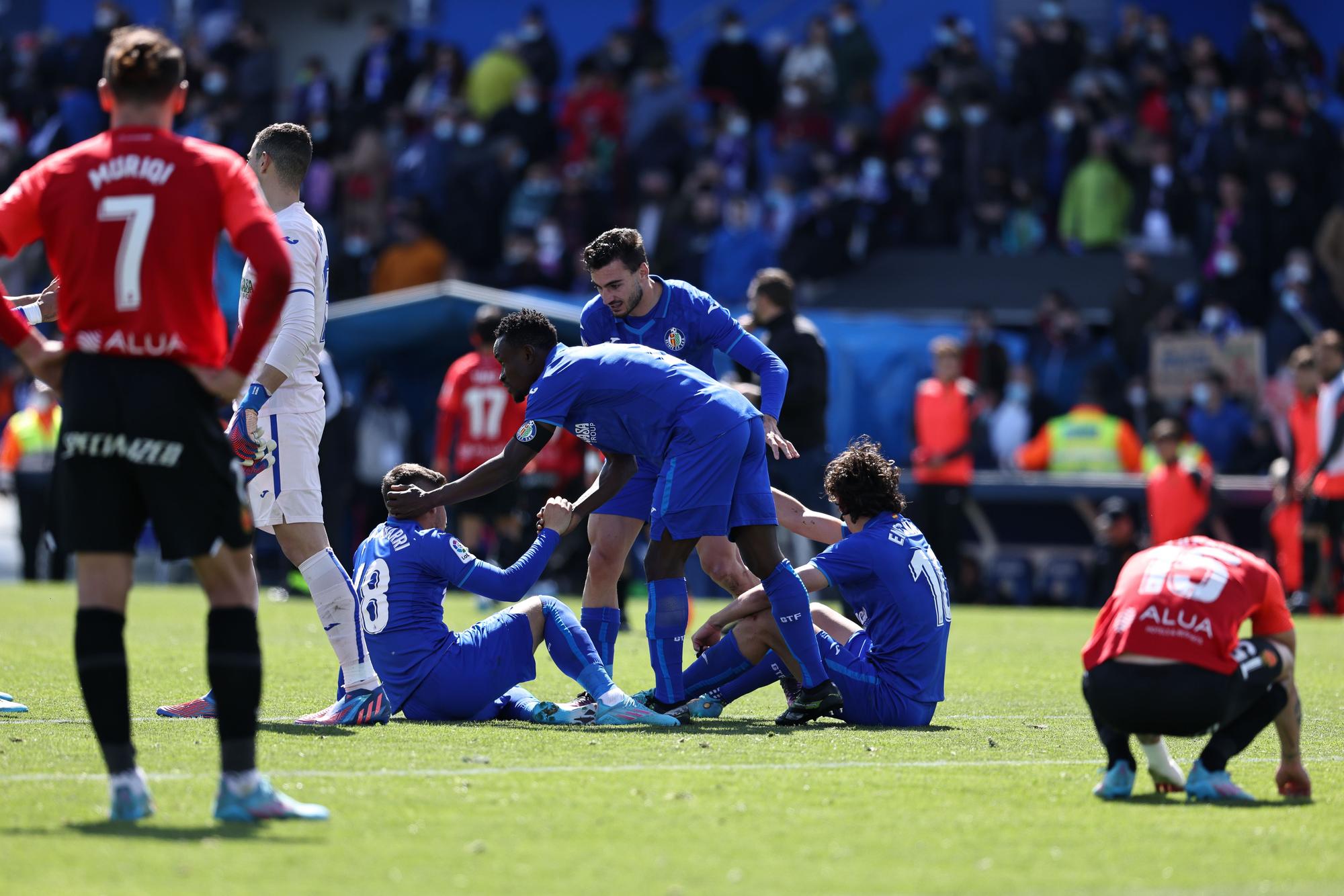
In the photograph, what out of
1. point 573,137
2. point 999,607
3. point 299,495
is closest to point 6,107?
point 573,137

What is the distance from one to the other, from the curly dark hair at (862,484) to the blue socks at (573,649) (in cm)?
111

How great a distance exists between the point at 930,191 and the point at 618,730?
48.7 feet

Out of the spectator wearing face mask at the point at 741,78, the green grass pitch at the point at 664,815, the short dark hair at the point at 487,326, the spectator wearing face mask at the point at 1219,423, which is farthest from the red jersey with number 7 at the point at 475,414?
the spectator wearing face mask at the point at 741,78

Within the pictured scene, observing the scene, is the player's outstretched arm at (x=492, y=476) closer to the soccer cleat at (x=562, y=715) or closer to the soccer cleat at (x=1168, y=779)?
the soccer cleat at (x=562, y=715)

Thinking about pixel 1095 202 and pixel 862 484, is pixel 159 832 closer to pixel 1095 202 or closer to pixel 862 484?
pixel 862 484

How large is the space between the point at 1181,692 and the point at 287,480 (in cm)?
361

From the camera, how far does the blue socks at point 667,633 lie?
24.6 feet

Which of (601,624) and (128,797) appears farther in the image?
(601,624)

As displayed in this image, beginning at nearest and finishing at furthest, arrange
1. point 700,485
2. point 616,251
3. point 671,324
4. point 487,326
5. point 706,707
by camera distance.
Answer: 1. point 700,485
2. point 706,707
3. point 616,251
4. point 671,324
5. point 487,326

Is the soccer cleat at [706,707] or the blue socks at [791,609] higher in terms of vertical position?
the blue socks at [791,609]

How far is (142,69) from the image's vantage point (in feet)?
16.9

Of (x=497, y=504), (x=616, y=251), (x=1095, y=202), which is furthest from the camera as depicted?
(x=1095, y=202)

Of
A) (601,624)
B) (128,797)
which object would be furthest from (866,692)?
(128,797)

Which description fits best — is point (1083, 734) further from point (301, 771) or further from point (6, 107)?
point (6, 107)
